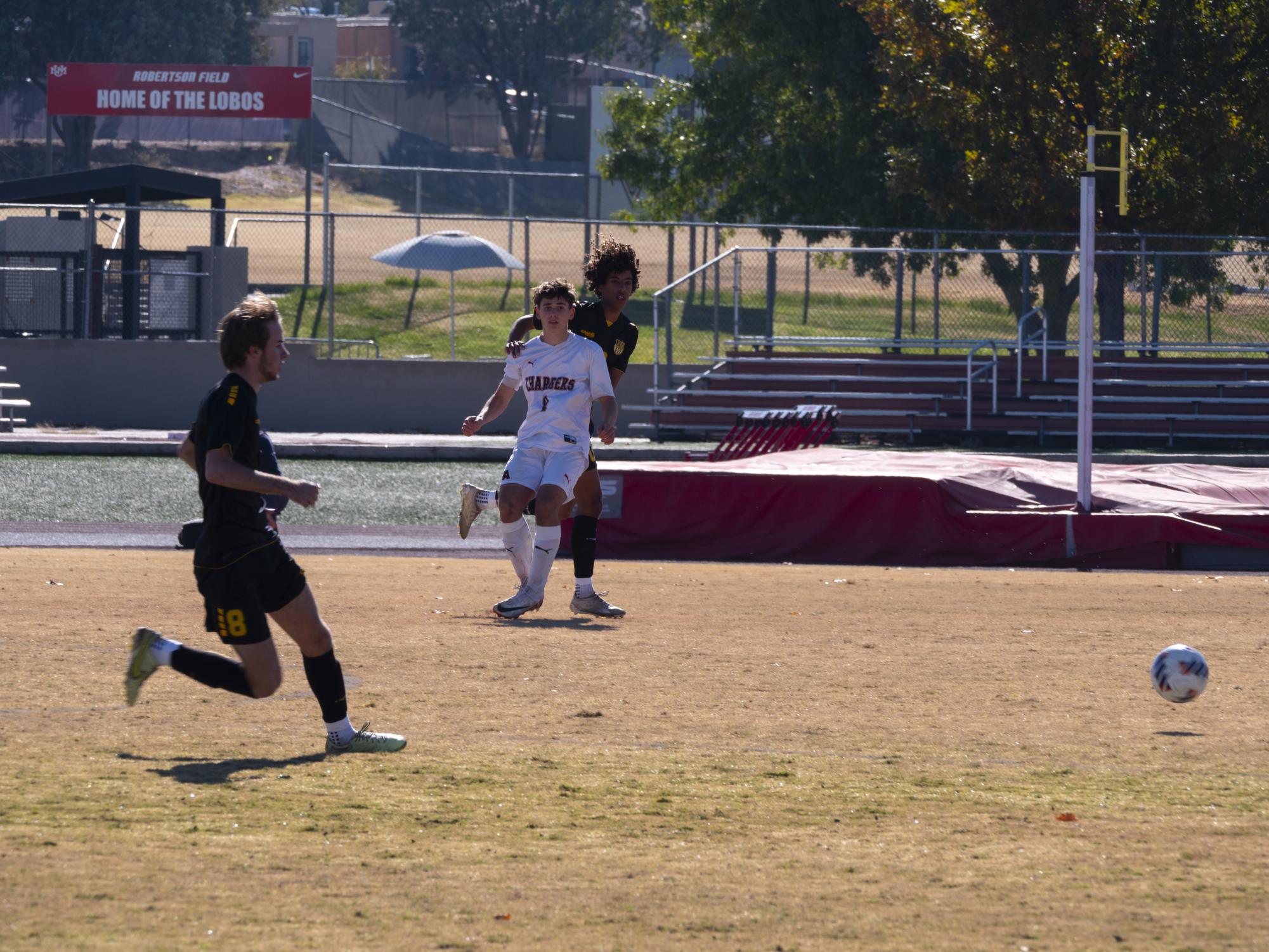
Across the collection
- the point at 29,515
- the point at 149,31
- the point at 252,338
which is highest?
the point at 149,31

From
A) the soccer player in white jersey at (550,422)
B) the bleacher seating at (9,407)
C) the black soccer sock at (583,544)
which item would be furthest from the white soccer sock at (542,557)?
the bleacher seating at (9,407)

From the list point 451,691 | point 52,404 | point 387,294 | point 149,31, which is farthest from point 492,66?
point 451,691

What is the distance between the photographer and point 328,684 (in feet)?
18.7

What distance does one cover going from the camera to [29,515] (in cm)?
1617

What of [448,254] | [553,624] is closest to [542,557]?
[553,624]

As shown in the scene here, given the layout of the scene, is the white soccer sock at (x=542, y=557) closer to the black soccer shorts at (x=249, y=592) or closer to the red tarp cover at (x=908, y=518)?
the black soccer shorts at (x=249, y=592)

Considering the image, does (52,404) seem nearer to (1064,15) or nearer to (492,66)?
(1064,15)

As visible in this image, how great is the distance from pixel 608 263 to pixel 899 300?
16.5 meters

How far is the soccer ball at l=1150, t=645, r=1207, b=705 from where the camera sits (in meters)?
6.78

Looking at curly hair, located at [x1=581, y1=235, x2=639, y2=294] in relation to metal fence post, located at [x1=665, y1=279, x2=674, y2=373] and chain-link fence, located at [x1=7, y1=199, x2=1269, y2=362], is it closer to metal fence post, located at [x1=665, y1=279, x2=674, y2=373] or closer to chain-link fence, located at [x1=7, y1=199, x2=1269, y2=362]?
chain-link fence, located at [x1=7, y1=199, x2=1269, y2=362]

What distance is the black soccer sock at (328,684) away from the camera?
5.70 metres

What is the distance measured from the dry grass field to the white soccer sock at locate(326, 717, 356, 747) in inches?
3.7

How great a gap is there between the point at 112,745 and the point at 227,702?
0.97 metres

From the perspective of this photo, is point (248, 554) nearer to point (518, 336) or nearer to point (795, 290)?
point (518, 336)
